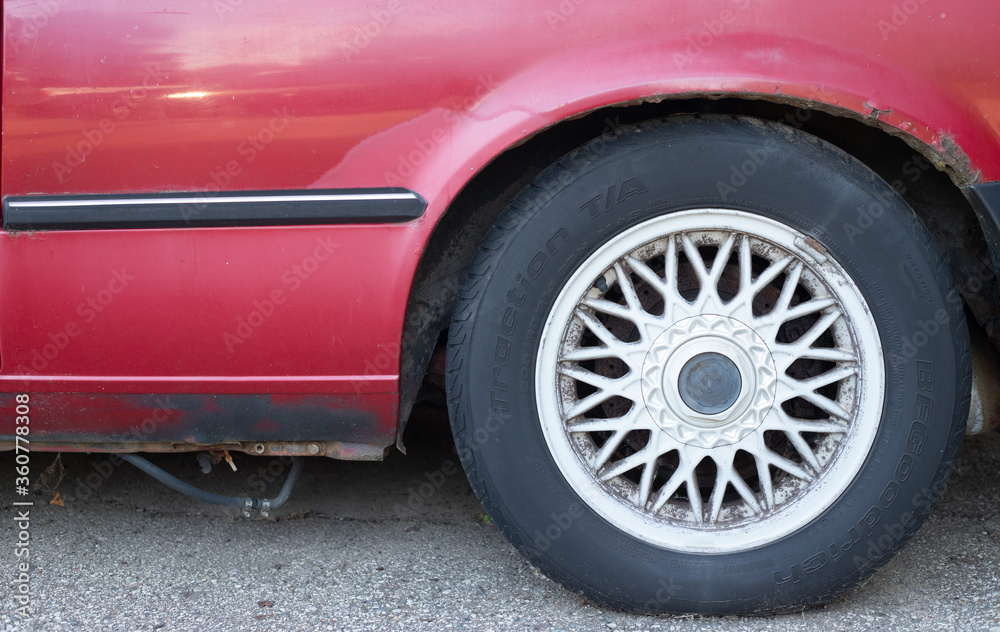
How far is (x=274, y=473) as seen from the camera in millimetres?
2471

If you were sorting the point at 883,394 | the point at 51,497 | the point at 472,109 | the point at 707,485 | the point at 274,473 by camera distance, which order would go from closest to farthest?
1. the point at 472,109
2. the point at 883,394
3. the point at 707,485
4. the point at 51,497
5. the point at 274,473

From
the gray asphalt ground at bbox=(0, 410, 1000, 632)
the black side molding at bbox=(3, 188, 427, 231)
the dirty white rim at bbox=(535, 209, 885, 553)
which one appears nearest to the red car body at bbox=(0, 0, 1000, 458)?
the black side molding at bbox=(3, 188, 427, 231)

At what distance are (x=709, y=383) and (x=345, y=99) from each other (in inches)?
36.4

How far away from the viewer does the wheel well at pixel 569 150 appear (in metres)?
1.72

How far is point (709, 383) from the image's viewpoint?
1640mm

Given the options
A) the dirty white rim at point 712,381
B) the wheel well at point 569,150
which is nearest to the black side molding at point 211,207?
the wheel well at point 569,150

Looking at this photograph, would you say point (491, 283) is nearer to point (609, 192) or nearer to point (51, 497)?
point (609, 192)

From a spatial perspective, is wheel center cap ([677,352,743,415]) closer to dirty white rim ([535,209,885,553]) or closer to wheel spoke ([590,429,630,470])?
dirty white rim ([535,209,885,553])

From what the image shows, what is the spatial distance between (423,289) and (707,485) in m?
0.81

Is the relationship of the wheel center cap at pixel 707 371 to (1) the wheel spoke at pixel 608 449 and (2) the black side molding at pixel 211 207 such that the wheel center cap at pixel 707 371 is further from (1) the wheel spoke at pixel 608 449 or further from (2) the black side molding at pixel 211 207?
(2) the black side molding at pixel 211 207

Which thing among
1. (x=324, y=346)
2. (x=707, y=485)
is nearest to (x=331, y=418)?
(x=324, y=346)

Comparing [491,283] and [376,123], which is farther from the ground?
[376,123]

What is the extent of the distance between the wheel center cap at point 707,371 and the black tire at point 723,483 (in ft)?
0.66

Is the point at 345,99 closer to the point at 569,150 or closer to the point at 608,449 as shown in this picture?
the point at 569,150
